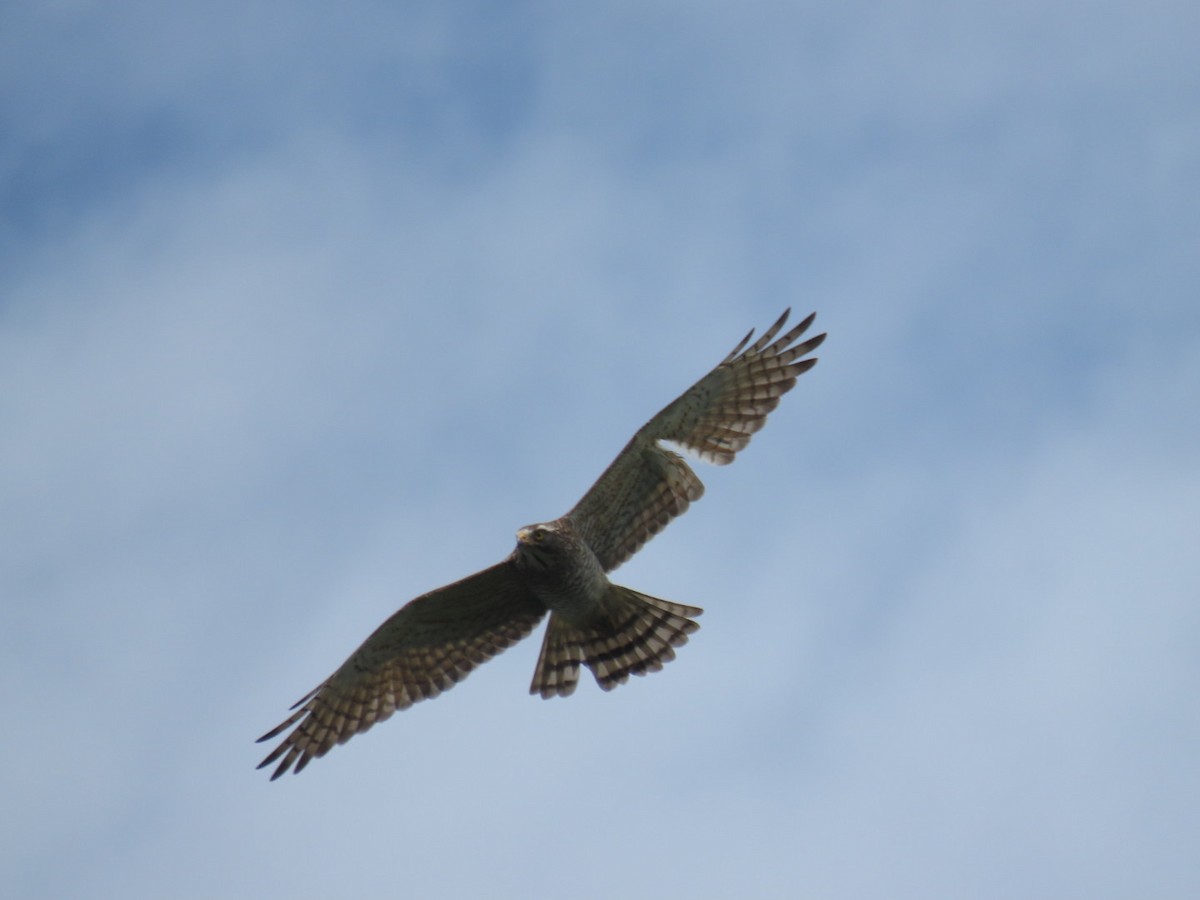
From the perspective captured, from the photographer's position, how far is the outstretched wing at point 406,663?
1348 centimetres

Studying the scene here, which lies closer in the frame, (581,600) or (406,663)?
(581,600)

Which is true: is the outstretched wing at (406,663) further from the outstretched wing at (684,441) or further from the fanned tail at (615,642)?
the outstretched wing at (684,441)

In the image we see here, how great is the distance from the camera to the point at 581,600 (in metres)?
13.2

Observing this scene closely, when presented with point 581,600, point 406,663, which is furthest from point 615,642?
point 406,663

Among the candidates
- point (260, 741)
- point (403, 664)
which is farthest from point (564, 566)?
point (260, 741)

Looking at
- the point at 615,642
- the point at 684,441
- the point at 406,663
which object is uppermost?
the point at 406,663

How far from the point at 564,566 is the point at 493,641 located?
1.36 metres

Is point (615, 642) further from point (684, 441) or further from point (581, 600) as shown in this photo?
point (684, 441)

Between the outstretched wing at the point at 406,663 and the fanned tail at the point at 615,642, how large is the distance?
31 cm

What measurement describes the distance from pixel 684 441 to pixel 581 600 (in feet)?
5.06

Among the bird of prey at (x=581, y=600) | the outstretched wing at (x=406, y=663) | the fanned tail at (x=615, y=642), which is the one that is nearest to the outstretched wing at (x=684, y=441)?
the bird of prey at (x=581, y=600)

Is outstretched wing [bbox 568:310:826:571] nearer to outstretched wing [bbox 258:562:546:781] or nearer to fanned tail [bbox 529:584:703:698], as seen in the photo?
fanned tail [bbox 529:584:703:698]

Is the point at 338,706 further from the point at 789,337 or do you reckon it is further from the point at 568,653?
the point at 789,337

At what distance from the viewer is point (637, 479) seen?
13.1 metres
